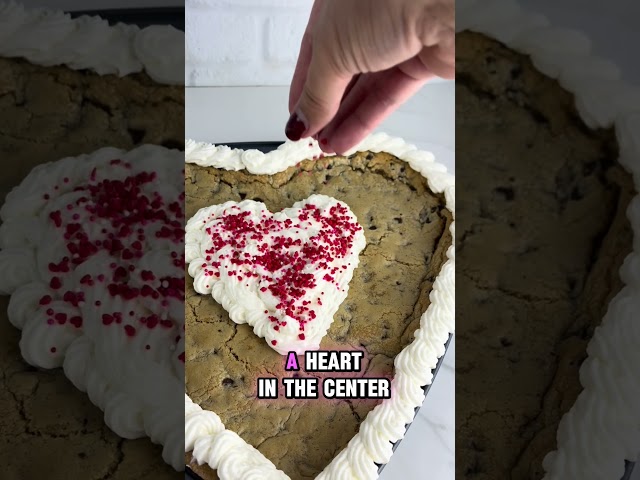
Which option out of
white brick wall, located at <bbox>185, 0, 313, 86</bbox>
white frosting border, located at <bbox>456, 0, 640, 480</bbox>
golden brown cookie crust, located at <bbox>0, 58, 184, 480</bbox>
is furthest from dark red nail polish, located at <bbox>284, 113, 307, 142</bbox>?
white brick wall, located at <bbox>185, 0, 313, 86</bbox>

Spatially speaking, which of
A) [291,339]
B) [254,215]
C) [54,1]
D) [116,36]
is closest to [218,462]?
[291,339]

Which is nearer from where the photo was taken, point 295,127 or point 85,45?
point 295,127

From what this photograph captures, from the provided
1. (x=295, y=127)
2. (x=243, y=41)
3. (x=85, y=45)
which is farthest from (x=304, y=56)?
(x=243, y=41)

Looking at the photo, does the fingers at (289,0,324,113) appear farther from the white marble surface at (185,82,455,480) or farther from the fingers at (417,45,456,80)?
the white marble surface at (185,82,455,480)

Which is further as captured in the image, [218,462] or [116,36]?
[116,36]

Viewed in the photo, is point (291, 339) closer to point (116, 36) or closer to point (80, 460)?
point (80, 460)

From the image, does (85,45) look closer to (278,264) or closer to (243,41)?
(278,264)
